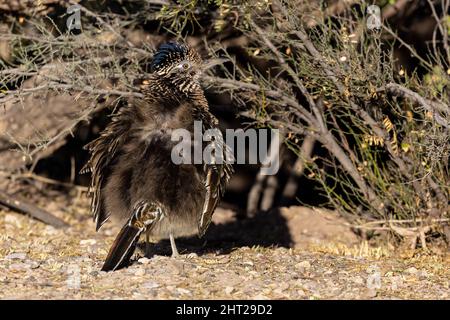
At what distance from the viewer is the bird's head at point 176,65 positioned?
8172 millimetres

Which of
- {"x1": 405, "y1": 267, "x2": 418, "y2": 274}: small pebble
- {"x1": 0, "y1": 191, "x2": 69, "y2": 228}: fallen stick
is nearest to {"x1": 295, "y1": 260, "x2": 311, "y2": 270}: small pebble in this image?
{"x1": 405, "y1": 267, "x2": 418, "y2": 274}: small pebble

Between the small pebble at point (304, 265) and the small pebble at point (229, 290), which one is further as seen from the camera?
the small pebble at point (304, 265)

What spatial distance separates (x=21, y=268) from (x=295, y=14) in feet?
11.6

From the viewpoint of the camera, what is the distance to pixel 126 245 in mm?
6891

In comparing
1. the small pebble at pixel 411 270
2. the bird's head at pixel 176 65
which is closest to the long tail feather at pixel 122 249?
the bird's head at pixel 176 65

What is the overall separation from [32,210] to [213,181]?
379 centimetres

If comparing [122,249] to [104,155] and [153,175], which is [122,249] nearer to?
[153,175]

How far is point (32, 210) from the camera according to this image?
10.5m

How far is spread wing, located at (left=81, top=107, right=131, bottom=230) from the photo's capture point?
7.53 metres

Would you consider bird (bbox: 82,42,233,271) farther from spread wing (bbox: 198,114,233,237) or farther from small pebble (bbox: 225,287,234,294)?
small pebble (bbox: 225,287,234,294)

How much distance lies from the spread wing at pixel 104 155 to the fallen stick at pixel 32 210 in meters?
2.82

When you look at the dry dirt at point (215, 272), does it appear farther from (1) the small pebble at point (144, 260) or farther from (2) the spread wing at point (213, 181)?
(2) the spread wing at point (213, 181)

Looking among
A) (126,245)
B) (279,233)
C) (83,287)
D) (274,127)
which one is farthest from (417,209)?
(83,287)

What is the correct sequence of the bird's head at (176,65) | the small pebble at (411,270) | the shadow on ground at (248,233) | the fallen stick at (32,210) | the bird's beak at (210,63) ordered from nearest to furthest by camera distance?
the small pebble at (411,270) → the bird's head at (176,65) → the bird's beak at (210,63) → the shadow on ground at (248,233) → the fallen stick at (32,210)
